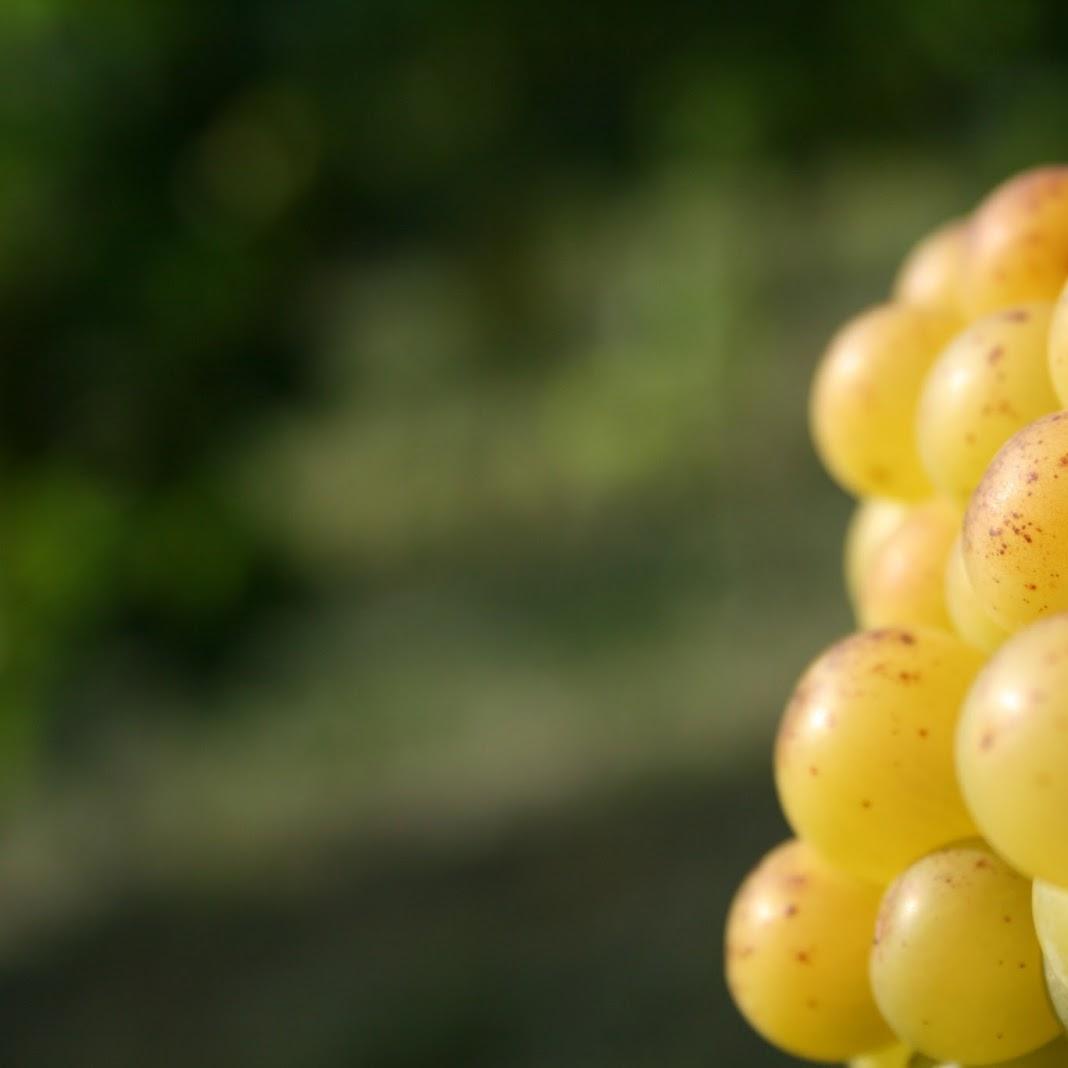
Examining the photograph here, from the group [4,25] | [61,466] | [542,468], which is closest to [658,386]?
[542,468]

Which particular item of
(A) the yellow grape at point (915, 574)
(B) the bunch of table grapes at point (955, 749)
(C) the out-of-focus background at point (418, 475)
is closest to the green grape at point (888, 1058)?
(B) the bunch of table grapes at point (955, 749)

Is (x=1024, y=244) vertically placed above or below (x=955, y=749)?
above

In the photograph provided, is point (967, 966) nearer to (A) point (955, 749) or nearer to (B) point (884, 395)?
(A) point (955, 749)

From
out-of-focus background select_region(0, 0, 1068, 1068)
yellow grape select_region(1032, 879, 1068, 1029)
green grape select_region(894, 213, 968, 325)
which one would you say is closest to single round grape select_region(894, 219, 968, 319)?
green grape select_region(894, 213, 968, 325)

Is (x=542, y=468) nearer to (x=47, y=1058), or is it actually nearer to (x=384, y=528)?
(x=384, y=528)

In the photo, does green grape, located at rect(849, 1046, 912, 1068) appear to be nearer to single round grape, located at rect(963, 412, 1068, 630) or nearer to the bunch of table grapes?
the bunch of table grapes

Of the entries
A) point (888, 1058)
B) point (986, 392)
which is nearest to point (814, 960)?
point (888, 1058)
